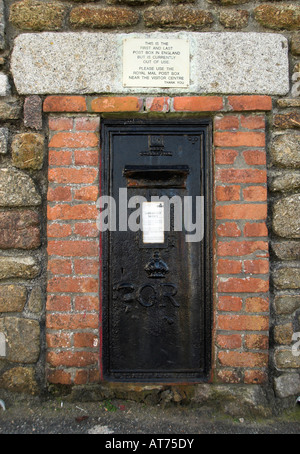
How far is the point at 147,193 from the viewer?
2.14 meters

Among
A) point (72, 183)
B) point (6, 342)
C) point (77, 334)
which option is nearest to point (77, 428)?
point (77, 334)

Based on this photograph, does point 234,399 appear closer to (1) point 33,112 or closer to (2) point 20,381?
(2) point 20,381

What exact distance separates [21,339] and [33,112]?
1.41 metres

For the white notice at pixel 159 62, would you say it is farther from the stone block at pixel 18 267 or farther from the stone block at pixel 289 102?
the stone block at pixel 18 267

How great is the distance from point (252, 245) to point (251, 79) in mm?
1030

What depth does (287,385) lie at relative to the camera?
80.3 inches

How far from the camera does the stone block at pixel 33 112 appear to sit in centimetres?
208

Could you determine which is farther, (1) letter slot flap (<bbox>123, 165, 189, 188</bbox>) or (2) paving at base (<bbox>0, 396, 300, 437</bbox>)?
(1) letter slot flap (<bbox>123, 165, 189, 188</bbox>)

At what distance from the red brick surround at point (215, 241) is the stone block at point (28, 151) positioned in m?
0.09

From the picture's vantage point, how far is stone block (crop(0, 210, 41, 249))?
207 centimetres

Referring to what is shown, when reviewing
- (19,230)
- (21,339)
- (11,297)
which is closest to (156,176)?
(19,230)

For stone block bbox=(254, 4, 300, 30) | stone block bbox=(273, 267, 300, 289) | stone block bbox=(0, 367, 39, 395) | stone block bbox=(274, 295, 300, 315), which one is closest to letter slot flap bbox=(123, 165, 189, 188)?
stone block bbox=(273, 267, 300, 289)

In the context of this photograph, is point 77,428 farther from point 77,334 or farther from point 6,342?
point 6,342

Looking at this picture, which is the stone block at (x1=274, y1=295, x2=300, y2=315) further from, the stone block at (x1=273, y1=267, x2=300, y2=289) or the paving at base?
the paving at base
